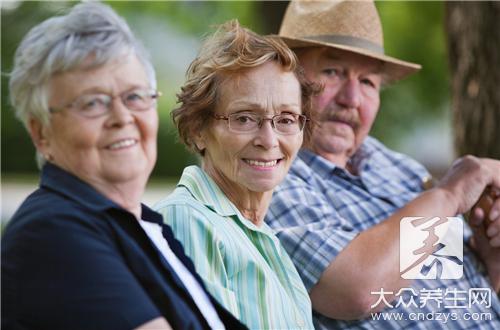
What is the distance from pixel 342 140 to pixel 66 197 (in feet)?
5.09

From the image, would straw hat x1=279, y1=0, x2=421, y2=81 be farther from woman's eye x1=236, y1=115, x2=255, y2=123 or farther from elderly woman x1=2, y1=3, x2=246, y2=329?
elderly woman x1=2, y1=3, x2=246, y2=329

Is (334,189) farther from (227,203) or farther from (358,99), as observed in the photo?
(227,203)

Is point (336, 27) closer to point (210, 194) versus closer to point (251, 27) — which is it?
point (210, 194)

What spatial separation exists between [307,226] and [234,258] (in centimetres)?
53

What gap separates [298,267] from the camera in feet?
8.50

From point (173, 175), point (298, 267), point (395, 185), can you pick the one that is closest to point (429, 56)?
point (173, 175)

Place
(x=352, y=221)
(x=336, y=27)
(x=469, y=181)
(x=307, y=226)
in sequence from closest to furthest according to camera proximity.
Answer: (x=307, y=226), (x=352, y=221), (x=469, y=181), (x=336, y=27)

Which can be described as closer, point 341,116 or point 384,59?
point 341,116

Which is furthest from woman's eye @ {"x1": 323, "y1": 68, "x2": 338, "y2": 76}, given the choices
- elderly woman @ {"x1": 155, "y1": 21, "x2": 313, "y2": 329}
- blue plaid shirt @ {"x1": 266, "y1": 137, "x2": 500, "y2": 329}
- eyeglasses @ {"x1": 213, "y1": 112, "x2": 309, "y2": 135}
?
eyeglasses @ {"x1": 213, "y1": 112, "x2": 309, "y2": 135}

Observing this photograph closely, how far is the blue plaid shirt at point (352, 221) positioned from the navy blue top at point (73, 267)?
0.89 metres

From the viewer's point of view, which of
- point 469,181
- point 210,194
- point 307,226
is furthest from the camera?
point 469,181

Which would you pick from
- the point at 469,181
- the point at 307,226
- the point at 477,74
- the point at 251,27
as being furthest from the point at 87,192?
the point at 251,27

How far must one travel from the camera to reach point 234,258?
7.17 ft

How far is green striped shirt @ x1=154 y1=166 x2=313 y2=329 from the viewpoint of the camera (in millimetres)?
2148
